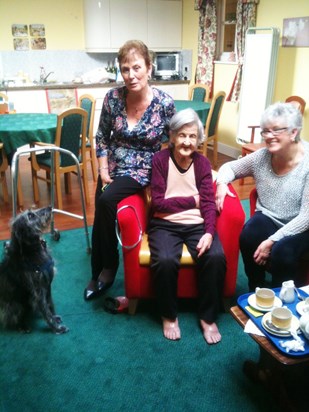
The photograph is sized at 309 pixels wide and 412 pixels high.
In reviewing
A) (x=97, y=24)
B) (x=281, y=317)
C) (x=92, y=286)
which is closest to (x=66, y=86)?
(x=97, y=24)

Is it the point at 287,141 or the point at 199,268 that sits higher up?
the point at 287,141

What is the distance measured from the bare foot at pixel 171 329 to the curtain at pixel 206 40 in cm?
402

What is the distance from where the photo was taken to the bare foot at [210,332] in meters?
1.86

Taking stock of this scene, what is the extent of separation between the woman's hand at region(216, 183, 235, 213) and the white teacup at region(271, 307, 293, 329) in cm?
75

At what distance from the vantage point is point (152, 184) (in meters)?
2.03

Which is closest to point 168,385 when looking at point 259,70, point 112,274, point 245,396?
point 245,396

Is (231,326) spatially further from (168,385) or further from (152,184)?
(152,184)

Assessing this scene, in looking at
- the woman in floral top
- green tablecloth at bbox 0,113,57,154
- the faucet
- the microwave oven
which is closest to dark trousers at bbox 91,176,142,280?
the woman in floral top

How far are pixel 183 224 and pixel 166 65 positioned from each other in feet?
14.4

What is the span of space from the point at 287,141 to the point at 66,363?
1450mm

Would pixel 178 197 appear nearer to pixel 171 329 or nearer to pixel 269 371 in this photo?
pixel 171 329

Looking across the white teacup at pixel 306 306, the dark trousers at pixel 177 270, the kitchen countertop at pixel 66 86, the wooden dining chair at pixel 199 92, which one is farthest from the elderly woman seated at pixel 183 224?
the kitchen countertop at pixel 66 86

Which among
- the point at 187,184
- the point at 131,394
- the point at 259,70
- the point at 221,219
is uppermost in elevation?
the point at 259,70

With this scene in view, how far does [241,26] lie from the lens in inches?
177
